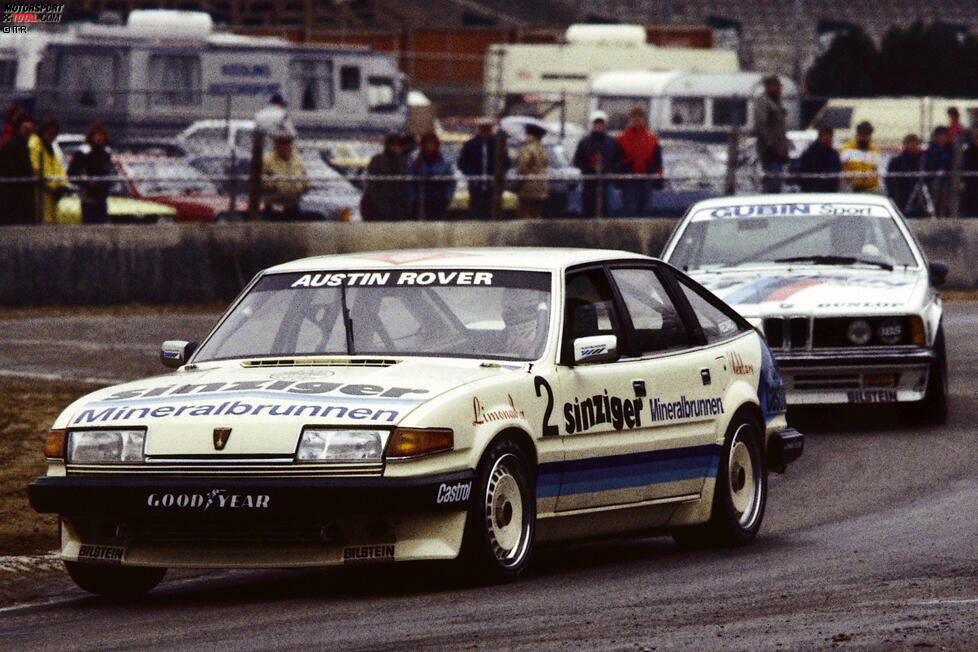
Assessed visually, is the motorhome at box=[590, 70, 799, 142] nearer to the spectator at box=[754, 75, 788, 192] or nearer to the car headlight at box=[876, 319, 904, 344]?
the spectator at box=[754, 75, 788, 192]

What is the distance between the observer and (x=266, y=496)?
6.54 m

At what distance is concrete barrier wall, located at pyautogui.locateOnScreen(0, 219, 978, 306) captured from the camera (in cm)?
1925

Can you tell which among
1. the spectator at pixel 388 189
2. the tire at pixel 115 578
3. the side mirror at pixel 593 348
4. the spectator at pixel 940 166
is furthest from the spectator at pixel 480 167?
the tire at pixel 115 578

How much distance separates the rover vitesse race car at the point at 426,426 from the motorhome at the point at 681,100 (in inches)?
975

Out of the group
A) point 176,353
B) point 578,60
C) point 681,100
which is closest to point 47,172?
point 176,353

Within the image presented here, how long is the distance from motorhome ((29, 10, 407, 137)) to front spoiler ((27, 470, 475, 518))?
64.1 feet

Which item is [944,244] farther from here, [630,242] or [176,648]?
[176,648]

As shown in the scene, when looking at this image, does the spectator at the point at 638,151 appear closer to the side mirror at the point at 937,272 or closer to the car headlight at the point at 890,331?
the side mirror at the point at 937,272

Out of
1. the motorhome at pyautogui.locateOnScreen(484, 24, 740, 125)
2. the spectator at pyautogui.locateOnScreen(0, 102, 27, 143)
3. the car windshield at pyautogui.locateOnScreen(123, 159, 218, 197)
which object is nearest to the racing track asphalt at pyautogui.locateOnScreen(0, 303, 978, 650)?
the spectator at pyautogui.locateOnScreen(0, 102, 27, 143)

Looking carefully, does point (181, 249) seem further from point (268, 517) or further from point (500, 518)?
point (268, 517)

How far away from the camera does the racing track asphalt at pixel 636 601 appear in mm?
5992

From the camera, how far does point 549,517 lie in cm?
725

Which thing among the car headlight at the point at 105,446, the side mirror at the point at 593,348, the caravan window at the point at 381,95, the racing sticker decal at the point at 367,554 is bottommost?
→ the racing sticker decal at the point at 367,554

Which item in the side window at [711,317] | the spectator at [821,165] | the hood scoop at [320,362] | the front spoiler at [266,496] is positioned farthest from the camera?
the spectator at [821,165]
